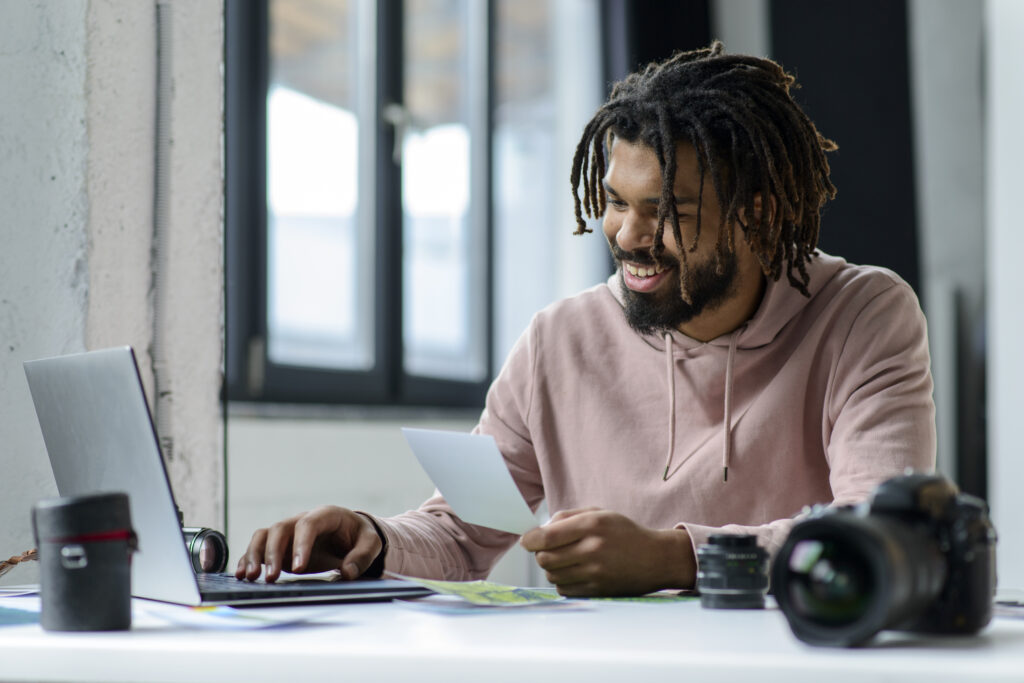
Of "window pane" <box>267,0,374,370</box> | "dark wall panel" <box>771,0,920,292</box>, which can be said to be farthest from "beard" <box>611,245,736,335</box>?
"dark wall panel" <box>771,0,920,292</box>

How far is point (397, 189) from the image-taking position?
299 cm

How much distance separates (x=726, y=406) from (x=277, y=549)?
0.61m

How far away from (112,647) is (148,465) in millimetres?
161

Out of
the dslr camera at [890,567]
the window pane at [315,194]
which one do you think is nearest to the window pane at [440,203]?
the window pane at [315,194]

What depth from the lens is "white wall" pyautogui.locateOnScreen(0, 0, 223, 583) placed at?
136 centimetres

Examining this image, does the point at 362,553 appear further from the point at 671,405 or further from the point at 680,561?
the point at 671,405

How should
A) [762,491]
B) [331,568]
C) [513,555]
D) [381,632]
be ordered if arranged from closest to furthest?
[381,632] < [331,568] < [762,491] < [513,555]

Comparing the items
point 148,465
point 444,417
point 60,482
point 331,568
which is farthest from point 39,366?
point 444,417

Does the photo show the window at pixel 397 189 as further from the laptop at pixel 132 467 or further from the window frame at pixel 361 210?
the laptop at pixel 132 467

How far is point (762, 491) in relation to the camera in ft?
4.70

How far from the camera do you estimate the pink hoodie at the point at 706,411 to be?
1.34 m

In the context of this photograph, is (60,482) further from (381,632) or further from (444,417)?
(444,417)

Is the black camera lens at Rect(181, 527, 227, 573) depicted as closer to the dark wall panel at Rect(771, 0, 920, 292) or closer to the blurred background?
the blurred background

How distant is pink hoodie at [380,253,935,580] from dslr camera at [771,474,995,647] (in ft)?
1.81
